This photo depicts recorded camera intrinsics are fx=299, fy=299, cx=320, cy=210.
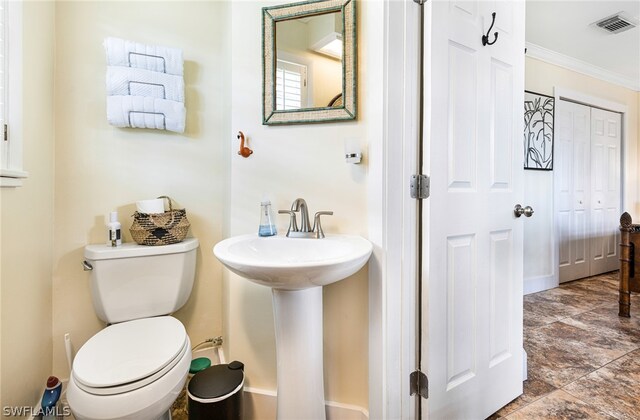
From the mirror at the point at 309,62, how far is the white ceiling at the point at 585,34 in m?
1.92

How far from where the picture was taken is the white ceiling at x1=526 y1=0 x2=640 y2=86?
7.43 feet

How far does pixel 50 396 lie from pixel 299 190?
1.34 metres

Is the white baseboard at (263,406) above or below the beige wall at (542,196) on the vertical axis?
below

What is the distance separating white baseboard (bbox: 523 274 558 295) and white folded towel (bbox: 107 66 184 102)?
339cm

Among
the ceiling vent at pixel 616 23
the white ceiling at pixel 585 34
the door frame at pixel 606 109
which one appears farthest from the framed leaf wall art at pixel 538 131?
the ceiling vent at pixel 616 23

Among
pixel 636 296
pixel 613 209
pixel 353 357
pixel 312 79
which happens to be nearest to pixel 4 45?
pixel 312 79

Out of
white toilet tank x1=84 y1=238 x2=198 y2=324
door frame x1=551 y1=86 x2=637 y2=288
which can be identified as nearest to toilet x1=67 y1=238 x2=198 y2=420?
white toilet tank x1=84 y1=238 x2=198 y2=324

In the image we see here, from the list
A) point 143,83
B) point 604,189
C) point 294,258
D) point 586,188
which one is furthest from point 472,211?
point 604,189

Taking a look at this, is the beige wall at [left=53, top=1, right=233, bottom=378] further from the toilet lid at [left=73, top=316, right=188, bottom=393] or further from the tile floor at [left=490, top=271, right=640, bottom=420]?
the tile floor at [left=490, top=271, right=640, bottom=420]

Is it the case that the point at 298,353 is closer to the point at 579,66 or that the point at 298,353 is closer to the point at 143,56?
the point at 143,56

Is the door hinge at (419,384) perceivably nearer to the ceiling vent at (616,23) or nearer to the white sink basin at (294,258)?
the white sink basin at (294,258)

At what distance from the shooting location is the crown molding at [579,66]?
290 centimetres

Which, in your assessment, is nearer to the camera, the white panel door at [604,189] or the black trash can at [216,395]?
the black trash can at [216,395]

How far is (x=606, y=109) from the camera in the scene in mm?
3551
